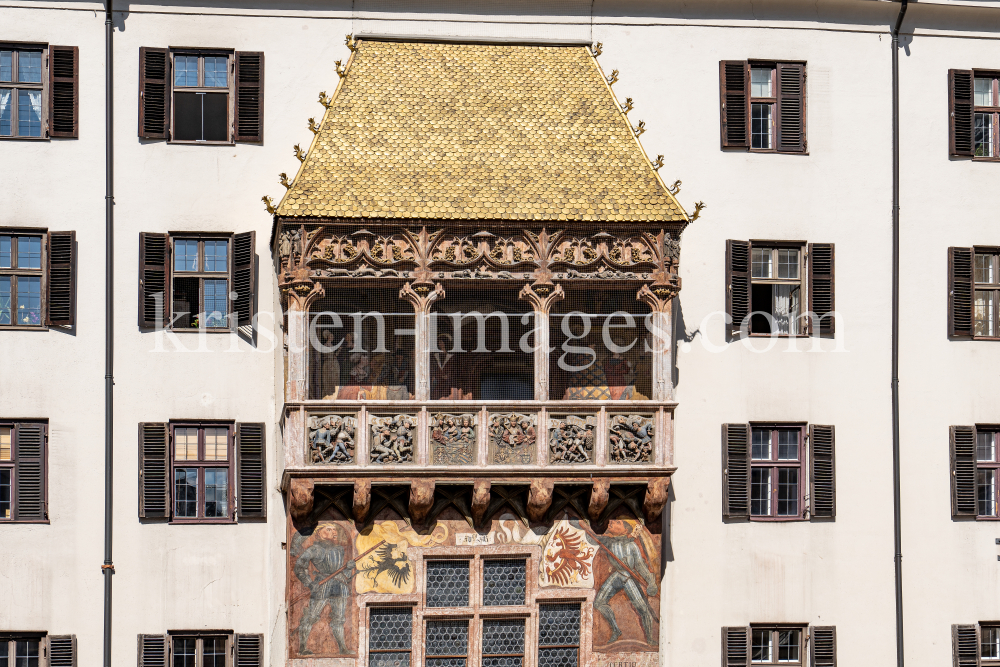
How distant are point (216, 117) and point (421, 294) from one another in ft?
16.4

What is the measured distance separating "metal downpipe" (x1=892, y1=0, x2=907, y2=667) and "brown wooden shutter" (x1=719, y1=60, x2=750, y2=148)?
2.72 meters

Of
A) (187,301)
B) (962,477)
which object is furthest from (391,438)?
(962,477)

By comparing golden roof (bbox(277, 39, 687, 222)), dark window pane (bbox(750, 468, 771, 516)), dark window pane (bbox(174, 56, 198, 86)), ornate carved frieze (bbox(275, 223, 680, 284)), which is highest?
dark window pane (bbox(174, 56, 198, 86))

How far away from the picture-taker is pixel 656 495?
24797mm

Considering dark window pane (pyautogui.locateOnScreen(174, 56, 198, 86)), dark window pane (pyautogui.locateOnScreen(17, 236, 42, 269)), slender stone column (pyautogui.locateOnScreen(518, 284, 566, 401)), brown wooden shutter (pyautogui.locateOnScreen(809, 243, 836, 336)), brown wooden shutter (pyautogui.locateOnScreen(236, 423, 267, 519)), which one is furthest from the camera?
brown wooden shutter (pyautogui.locateOnScreen(809, 243, 836, 336))

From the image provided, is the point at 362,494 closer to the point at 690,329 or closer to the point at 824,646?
the point at 690,329

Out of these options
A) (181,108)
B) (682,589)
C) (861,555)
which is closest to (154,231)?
(181,108)

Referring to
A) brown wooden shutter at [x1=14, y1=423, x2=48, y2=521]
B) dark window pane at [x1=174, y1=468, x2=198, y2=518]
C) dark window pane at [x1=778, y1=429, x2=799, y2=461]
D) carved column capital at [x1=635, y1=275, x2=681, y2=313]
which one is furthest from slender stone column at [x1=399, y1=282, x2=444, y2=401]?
dark window pane at [x1=778, y1=429, x2=799, y2=461]

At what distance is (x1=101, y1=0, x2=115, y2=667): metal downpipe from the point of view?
82.9 feet

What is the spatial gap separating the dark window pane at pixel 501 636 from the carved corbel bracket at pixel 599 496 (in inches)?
85.6

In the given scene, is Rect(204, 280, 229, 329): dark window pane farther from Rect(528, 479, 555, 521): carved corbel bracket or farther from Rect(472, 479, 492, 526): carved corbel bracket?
Rect(528, 479, 555, 521): carved corbel bracket

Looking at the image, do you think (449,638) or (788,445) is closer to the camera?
(449,638)

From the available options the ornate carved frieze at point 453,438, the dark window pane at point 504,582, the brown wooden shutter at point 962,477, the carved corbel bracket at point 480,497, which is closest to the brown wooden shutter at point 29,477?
the ornate carved frieze at point 453,438

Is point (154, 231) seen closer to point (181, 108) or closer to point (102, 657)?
point (181, 108)
